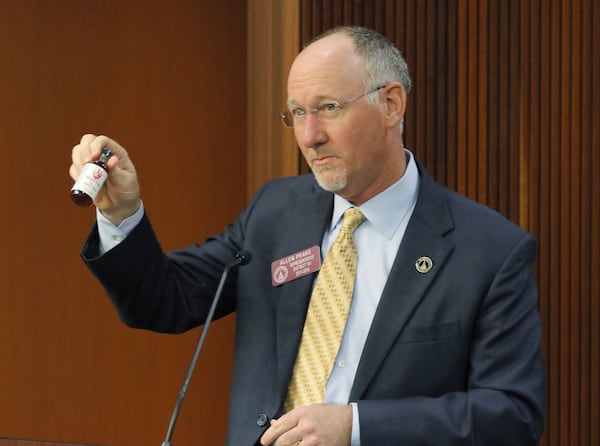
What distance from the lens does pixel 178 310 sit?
2475mm

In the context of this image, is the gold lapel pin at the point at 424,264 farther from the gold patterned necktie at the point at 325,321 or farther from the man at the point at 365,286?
the gold patterned necktie at the point at 325,321

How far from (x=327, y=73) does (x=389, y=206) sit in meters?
0.31

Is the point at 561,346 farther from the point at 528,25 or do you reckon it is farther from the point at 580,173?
the point at 528,25

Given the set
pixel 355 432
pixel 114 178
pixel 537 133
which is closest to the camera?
pixel 355 432

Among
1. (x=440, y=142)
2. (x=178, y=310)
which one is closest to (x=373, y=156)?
(x=178, y=310)

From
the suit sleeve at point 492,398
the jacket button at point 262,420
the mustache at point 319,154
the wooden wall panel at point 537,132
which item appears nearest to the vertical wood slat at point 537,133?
the wooden wall panel at point 537,132

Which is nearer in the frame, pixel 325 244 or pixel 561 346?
pixel 325 244

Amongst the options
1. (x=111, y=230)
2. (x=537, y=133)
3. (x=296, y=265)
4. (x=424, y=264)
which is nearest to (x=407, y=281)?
(x=424, y=264)

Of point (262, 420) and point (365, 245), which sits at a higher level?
point (365, 245)

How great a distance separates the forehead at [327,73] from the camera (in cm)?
233

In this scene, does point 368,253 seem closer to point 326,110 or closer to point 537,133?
point 326,110

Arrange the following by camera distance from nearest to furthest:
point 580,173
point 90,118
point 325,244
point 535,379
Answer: point 535,379 → point 325,244 → point 580,173 → point 90,118

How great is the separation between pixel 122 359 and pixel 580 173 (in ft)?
5.30

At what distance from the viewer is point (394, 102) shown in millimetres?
2453
